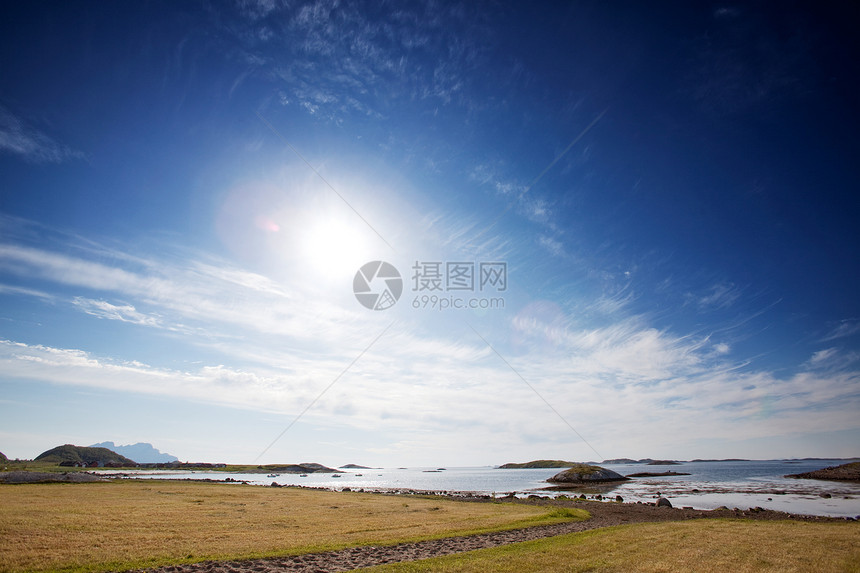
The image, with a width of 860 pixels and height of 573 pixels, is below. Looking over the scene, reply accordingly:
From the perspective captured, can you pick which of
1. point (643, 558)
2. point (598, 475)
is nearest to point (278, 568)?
point (643, 558)

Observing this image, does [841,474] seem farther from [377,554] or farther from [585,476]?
[377,554]

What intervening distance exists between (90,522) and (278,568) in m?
20.1

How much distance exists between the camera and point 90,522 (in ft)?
90.5

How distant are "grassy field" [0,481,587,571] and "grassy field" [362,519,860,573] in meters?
7.49

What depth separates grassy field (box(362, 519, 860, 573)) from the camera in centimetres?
1691

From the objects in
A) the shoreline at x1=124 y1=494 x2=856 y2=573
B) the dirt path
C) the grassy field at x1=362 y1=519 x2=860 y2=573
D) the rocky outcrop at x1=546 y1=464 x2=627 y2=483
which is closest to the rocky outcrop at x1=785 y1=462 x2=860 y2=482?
the rocky outcrop at x1=546 y1=464 x2=627 y2=483

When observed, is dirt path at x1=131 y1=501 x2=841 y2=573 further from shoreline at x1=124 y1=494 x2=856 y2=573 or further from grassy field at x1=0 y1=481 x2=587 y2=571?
grassy field at x1=0 y1=481 x2=587 y2=571

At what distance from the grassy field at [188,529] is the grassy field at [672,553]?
24.6ft

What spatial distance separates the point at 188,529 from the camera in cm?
2717

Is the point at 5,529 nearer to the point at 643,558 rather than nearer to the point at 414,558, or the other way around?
the point at 414,558

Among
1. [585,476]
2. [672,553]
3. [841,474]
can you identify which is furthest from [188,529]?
[841,474]

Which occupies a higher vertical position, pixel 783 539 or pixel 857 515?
pixel 783 539

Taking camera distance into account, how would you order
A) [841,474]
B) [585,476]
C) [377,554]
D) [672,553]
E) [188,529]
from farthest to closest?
[585,476] < [841,474] < [188,529] < [377,554] < [672,553]

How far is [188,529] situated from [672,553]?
30.8 meters
